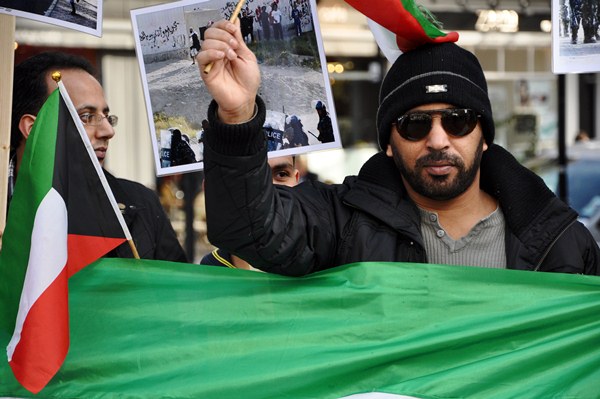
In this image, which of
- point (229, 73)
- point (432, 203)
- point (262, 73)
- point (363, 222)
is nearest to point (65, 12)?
point (262, 73)

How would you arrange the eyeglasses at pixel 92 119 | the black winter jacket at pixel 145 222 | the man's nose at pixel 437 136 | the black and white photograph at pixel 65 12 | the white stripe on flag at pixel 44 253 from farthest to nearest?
the eyeglasses at pixel 92 119, the black winter jacket at pixel 145 222, the black and white photograph at pixel 65 12, the man's nose at pixel 437 136, the white stripe on flag at pixel 44 253

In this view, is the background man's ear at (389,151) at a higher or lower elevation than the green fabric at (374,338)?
higher

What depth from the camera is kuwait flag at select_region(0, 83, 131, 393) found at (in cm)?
257

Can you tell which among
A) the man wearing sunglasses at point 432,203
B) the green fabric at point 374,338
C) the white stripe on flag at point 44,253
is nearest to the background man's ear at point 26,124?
the white stripe on flag at point 44,253

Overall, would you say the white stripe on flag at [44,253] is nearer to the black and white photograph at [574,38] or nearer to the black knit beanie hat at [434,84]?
the black knit beanie hat at [434,84]

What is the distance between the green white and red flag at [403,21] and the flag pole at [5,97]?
109 cm

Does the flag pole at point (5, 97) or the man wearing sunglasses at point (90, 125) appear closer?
the flag pole at point (5, 97)

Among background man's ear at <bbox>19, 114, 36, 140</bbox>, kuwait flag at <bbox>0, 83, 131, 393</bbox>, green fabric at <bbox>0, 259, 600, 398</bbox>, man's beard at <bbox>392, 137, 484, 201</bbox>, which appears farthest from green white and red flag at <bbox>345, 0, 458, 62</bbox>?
background man's ear at <bbox>19, 114, 36, 140</bbox>

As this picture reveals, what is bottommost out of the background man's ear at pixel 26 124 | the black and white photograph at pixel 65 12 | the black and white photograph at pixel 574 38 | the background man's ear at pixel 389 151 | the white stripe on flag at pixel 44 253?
the white stripe on flag at pixel 44 253

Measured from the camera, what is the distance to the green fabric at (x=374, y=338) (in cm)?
265

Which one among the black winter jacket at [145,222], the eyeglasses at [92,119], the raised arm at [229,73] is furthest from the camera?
the eyeglasses at [92,119]

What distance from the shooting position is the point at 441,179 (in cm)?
274

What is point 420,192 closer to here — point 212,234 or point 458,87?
point 458,87

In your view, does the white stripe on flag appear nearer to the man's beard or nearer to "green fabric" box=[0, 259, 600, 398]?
"green fabric" box=[0, 259, 600, 398]
